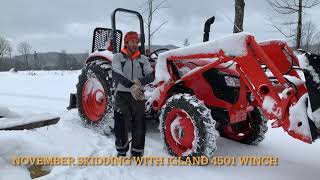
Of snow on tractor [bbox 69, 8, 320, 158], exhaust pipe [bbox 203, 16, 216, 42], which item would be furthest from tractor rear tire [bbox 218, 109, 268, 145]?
exhaust pipe [bbox 203, 16, 216, 42]

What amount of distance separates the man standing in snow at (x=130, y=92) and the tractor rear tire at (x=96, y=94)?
1.06 meters

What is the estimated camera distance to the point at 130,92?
18.3 ft

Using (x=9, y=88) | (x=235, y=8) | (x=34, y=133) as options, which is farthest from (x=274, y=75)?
(x=9, y=88)

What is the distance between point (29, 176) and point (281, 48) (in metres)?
3.35

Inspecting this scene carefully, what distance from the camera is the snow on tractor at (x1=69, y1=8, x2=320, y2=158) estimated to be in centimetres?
438

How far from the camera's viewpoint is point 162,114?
5.75 metres

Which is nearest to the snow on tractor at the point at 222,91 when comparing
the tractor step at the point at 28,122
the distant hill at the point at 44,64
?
the tractor step at the point at 28,122

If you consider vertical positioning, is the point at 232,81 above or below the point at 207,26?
below

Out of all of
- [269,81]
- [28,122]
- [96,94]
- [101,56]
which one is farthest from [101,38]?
[269,81]

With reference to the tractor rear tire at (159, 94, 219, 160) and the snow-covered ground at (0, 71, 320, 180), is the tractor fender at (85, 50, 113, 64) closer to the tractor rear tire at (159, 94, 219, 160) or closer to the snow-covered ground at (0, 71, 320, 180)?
the snow-covered ground at (0, 71, 320, 180)

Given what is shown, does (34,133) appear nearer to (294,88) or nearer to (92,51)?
(92,51)

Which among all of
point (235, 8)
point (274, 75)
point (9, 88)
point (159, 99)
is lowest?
point (9, 88)

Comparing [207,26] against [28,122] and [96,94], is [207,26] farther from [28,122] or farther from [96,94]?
[28,122]

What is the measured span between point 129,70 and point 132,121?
70cm
